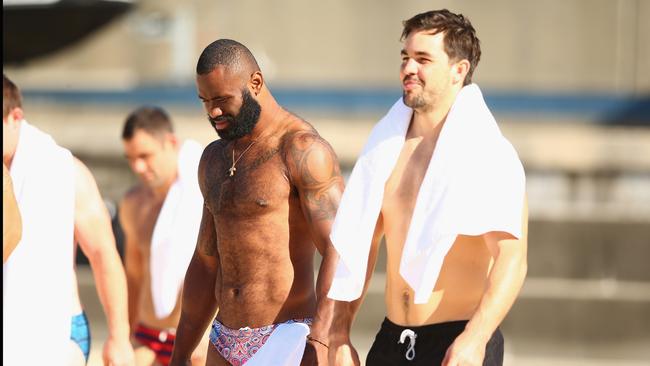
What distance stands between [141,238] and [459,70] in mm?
3469

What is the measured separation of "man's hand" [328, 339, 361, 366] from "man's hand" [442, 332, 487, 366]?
0.40m

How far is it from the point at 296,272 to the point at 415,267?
69cm

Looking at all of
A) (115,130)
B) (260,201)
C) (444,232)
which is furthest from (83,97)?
(444,232)

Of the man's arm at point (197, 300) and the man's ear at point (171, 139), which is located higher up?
the man's ear at point (171, 139)

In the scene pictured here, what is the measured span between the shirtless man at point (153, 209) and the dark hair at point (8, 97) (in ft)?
5.72

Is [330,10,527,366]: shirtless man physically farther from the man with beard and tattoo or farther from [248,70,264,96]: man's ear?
[248,70,264,96]: man's ear

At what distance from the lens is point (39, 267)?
5238 millimetres

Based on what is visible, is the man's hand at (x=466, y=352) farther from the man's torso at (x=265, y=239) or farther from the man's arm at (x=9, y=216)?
the man's arm at (x=9, y=216)

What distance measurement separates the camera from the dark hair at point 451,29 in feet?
13.7

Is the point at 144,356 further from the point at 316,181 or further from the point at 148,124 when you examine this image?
the point at 316,181

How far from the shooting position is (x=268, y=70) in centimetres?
1177

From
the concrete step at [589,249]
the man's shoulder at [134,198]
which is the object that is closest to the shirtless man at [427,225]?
the man's shoulder at [134,198]

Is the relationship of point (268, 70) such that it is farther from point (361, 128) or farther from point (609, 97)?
point (609, 97)

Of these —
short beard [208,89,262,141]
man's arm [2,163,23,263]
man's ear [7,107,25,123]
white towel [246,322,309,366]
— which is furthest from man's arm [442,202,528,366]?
man's ear [7,107,25,123]
